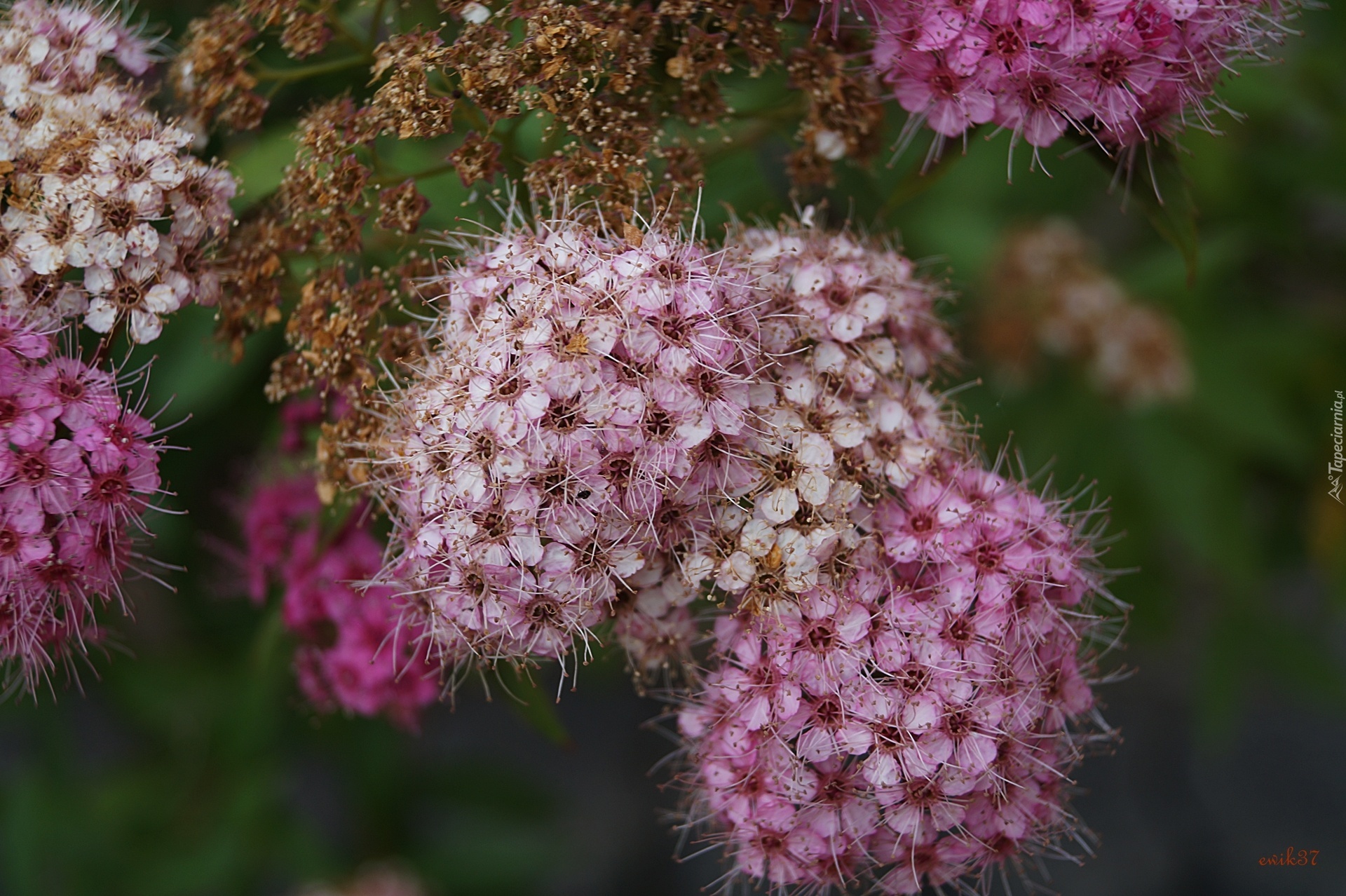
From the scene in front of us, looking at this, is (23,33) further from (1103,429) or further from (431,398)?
(1103,429)

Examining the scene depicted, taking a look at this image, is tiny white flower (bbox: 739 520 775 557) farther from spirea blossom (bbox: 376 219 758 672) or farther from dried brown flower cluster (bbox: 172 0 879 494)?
dried brown flower cluster (bbox: 172 0 879 494)

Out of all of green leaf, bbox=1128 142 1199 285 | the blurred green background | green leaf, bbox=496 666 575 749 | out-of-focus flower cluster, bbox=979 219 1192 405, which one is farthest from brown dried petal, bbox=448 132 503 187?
out-of-focus flower cluster, bbox=979 219 1192 405

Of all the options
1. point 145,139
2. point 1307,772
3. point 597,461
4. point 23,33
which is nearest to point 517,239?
point 597,461

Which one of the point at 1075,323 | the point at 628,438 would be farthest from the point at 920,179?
the point at 1075,323

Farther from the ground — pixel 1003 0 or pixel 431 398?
pixel 1003 0

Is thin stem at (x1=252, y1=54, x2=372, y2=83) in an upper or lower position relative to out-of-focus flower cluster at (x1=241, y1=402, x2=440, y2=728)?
upper

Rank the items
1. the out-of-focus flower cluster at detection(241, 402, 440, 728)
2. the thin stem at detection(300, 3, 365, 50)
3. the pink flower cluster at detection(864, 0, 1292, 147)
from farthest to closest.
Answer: the out-of-focus flower cluster at detection(241, 402, 440, 728)
the thin stem at detection(300, 3, 365, 50)
the pink flower cluster at detection(864, 0, 1292, 147)
